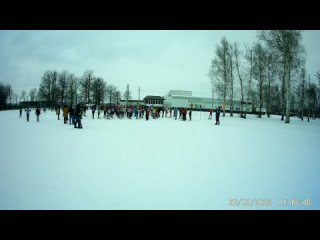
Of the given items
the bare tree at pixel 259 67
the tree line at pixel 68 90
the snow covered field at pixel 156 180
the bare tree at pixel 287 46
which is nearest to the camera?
the snow covered field at pixel 156 180

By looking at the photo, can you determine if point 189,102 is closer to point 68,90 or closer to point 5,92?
point 68,90

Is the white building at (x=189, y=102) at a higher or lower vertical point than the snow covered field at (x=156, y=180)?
higher

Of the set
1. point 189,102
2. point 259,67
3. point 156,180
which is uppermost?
point 259,67

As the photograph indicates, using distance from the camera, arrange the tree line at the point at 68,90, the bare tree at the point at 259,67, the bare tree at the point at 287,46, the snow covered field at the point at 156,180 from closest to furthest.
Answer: the snow covered field at the point at 156,180 → the bare tree at the point at 287,46 → the bare tree at the point at 259,67 → the tree line at the point at 68,90

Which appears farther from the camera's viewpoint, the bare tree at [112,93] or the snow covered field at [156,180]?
the bare tree at [112,93]

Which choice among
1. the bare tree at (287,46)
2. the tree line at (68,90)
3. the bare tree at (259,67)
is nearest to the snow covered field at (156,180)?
the bare tree at (287,46)

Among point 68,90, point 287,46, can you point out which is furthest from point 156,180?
point 68,90

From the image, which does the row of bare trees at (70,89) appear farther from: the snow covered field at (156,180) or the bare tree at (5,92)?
the snow covered field at (156,180)

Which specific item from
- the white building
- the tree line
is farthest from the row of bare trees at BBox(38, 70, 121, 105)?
the white building

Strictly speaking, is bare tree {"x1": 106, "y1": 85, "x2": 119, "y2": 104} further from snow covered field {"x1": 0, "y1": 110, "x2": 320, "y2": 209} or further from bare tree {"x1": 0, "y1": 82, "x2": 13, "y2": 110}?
snow covered field {"x1": 0, "y1": 110, "x2": 320, "y2": 209}

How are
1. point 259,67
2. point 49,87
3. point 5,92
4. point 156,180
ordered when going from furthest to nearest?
point 5,92
point 49,87
point 259,67
point 156,180

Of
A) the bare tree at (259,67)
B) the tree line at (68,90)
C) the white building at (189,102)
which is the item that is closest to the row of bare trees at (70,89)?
the tree line at (68,90)
